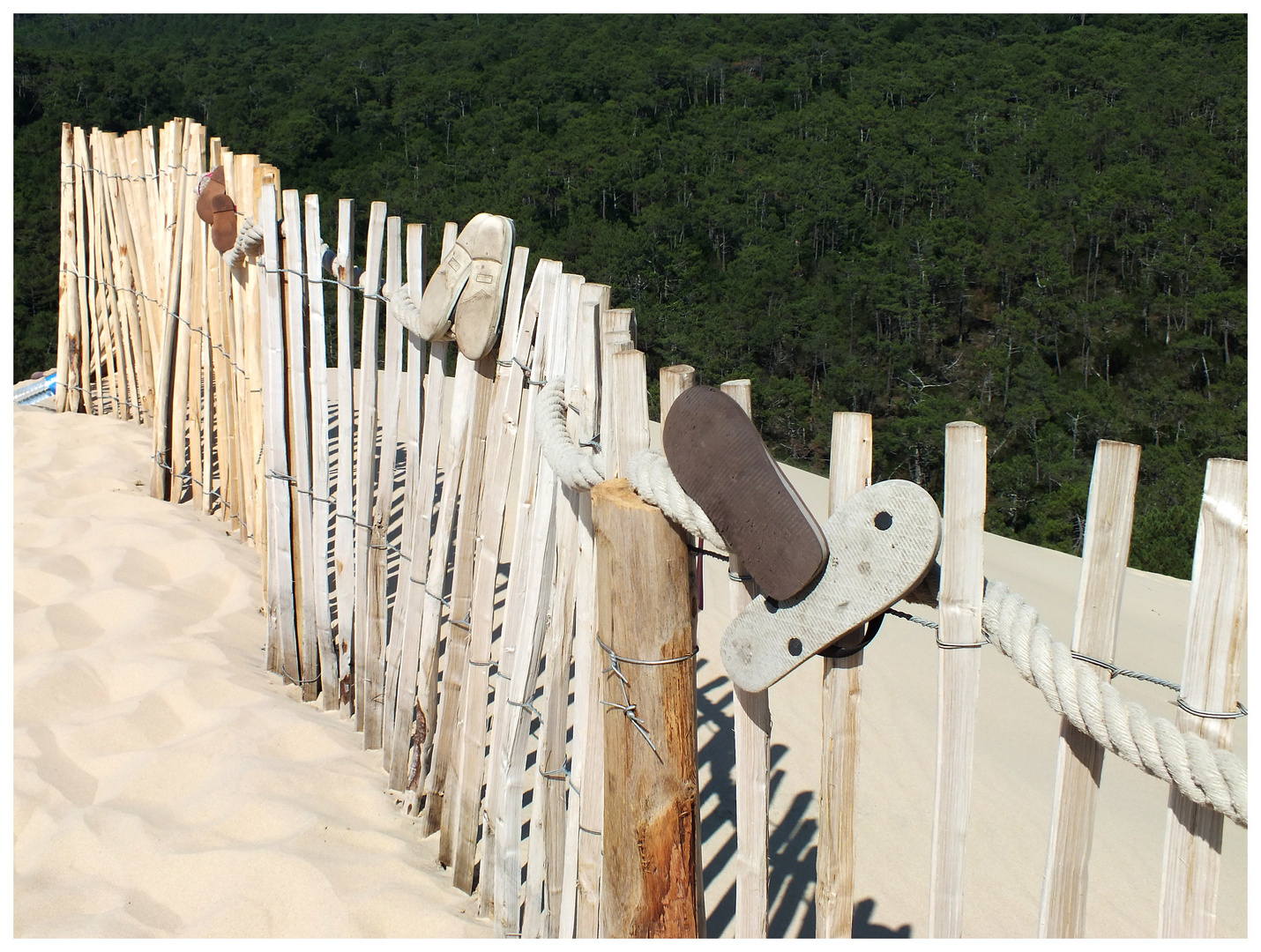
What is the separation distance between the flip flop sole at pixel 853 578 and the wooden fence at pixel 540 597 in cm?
6

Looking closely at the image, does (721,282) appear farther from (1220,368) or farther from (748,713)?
(748,713)

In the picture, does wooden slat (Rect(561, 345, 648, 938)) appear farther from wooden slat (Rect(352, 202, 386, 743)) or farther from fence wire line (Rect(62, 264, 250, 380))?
fence wire line (Rect(62, 264, 250, 380))

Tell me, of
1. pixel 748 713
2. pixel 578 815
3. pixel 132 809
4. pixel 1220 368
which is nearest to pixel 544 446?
pixel 748 713

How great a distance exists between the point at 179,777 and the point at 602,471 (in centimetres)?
170

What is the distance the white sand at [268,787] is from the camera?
208 centimetres

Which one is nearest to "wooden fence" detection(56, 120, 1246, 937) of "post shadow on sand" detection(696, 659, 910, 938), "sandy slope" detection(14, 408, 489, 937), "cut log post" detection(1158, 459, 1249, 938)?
"cut log post" detection(1158, 459, 1249, 938)

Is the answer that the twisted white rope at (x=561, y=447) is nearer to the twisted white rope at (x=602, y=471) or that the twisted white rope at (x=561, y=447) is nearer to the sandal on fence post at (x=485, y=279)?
the twisted white rope at (x=602, y=471)

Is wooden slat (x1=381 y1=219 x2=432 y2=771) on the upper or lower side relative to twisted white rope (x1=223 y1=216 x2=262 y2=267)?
lower

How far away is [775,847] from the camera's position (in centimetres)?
261

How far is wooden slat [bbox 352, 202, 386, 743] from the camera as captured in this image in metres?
2.50

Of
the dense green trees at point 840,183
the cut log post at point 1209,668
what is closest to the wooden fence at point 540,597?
the cut log post at point 1209,668

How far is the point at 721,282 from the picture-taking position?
3378 centimetres

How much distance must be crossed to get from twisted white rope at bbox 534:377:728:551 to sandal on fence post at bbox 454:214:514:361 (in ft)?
0.88

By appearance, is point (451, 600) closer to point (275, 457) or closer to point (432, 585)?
point (432, 585)
